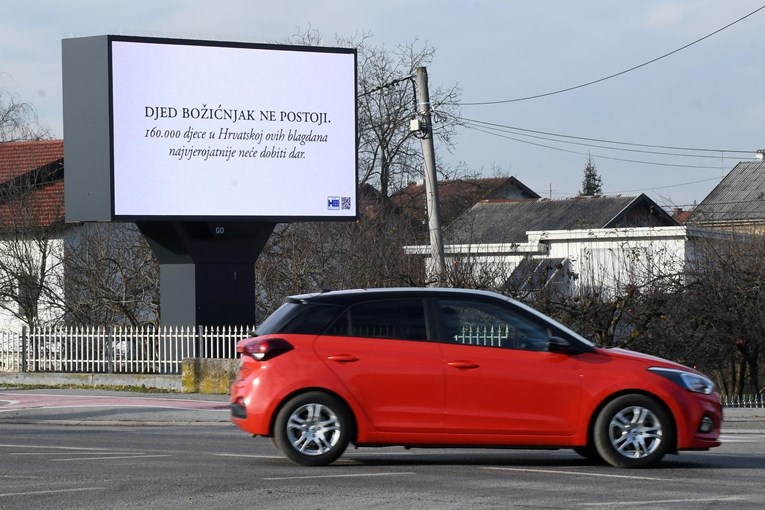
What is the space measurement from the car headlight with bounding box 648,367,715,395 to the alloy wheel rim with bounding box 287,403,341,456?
2797 millimetres

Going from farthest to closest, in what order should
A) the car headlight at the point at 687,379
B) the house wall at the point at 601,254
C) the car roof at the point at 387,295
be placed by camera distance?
the house wall at the point at 601,254
the car roof at the point at 387,295
the car headlight at the point at 687,379

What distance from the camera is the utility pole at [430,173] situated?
23.2 meters

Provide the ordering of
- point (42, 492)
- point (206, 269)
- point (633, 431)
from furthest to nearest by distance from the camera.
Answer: point (206, 269) < point (633, 431) < point (42, 492)

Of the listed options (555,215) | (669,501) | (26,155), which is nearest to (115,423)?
(669,501)

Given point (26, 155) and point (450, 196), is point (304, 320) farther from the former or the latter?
point (450, 196)

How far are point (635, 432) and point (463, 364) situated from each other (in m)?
1.58

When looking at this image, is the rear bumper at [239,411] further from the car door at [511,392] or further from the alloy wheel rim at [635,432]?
the alloy wheel rim at [635,432]

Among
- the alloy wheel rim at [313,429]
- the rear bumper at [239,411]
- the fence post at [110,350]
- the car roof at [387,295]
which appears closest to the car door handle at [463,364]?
the car roof at [387,295]

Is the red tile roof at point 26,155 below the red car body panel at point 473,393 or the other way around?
the other way around

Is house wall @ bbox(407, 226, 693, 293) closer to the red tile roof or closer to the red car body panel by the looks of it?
the red car body panel

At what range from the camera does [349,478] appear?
995 centimetres

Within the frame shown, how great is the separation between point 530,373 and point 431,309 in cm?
104

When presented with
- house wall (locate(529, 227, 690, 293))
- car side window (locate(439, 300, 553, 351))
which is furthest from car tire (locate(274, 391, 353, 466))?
house wall (locate(529, 227, 690, 293))

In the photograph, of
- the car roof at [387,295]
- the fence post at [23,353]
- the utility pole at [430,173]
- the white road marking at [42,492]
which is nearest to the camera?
the white road marking at [42,492]
